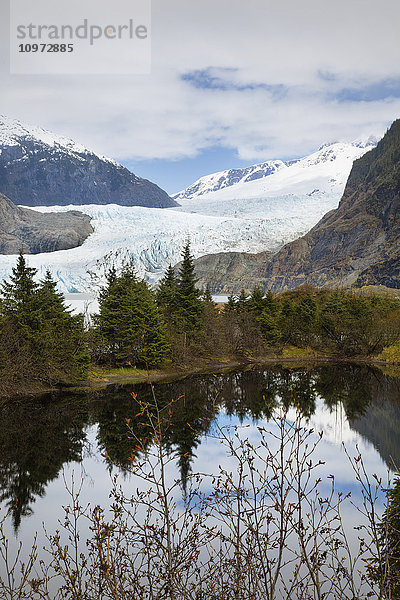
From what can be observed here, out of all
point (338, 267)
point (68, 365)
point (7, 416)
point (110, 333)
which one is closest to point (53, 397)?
point (68, 365)

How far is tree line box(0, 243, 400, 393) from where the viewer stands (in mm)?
34500

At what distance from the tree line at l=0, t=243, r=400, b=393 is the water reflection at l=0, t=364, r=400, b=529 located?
3.00m

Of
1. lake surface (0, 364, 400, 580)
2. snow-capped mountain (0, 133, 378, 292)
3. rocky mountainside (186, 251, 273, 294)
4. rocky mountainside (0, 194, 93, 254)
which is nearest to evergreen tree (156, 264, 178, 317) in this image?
lake surface (0, 364, 400, 580)

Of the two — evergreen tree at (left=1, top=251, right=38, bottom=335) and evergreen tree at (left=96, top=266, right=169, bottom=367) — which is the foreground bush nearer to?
evergreen tree at (left=1, top=251, right=38, bottom=335)

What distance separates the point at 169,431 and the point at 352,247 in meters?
117

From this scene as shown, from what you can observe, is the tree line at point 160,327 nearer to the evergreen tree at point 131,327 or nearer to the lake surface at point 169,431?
the evergreen tree at point 131,327

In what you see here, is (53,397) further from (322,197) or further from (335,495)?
(322,197)

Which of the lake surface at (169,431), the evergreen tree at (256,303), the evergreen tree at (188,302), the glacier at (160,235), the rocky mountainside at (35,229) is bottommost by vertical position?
the lake surface at (169,431)

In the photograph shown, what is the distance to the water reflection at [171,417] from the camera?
18.8m

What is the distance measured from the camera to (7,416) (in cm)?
2714

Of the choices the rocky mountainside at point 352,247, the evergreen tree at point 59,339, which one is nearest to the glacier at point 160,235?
the rocky mountainside at point 352,247

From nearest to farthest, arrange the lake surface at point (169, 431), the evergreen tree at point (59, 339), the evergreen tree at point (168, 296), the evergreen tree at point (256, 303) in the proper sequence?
the lake surface at point (169, 431) < the evergreen tree at point (59, 339) < the evergreen tree at point (168, 296) < the evergreen tree at point (256, 303)

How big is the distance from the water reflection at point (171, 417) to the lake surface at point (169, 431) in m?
0.05

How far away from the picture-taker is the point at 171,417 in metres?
11.8
